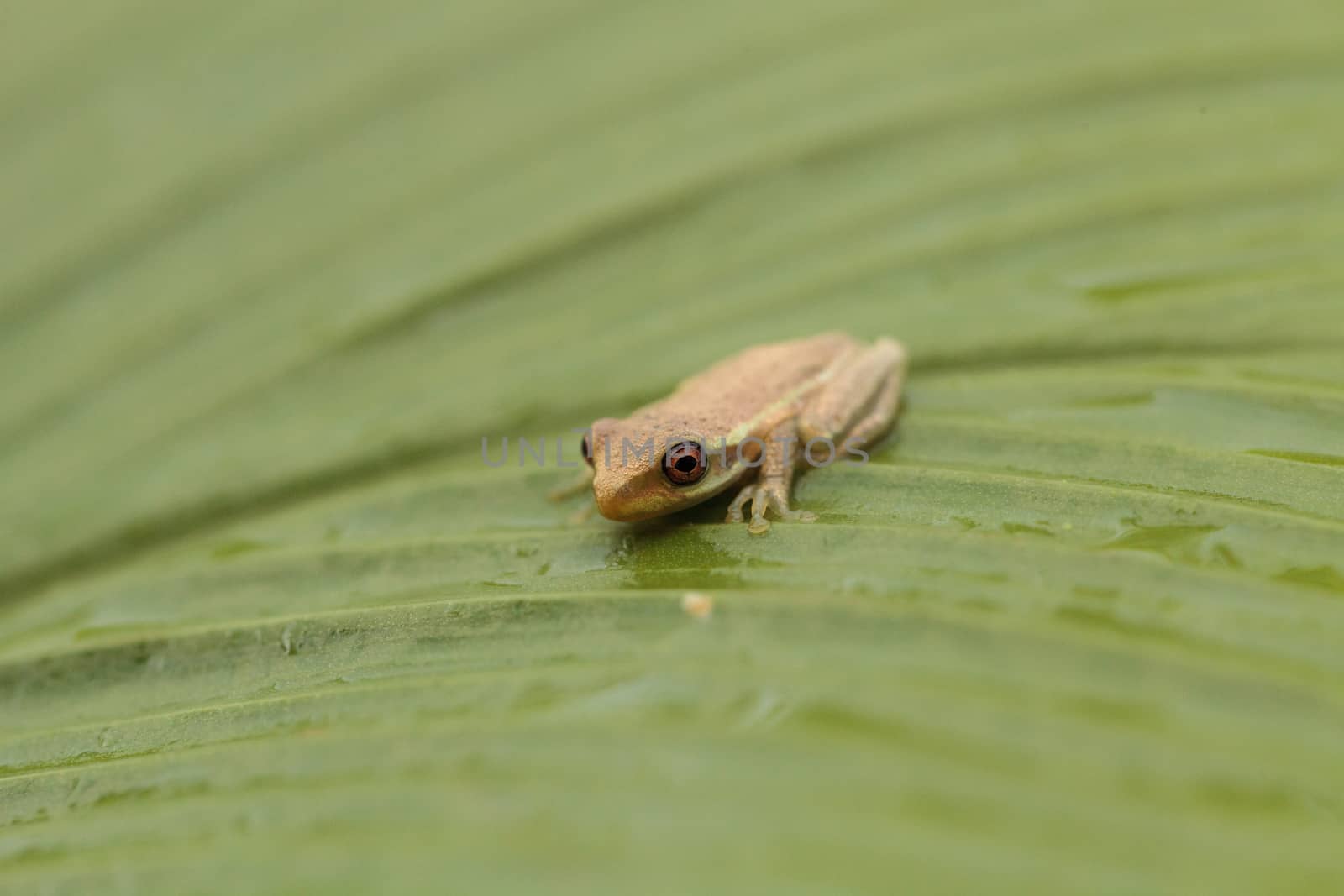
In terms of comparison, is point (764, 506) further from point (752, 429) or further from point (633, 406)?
point (633, 406)

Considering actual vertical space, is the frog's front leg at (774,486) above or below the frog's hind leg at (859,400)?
below

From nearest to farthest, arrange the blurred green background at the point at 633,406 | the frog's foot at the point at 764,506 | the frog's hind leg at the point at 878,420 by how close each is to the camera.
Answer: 1. the blurred green background at the point at 633,406
2. the frog's foot at the point at 764,506
3. the frog's hind leg at the point at 878,420

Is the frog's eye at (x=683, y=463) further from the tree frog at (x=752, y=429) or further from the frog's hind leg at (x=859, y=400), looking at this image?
the frog's hind leg at (x=859, y=400)

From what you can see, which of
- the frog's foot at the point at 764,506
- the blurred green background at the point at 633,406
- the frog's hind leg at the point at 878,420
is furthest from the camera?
the frog's hind leg at the point at 878,420

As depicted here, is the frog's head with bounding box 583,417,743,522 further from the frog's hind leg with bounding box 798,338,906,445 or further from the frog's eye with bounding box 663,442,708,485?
the frog's hind leg with bounding box 798,338,906,445

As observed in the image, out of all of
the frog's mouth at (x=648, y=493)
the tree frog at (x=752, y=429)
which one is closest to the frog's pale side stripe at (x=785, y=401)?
the tree frog at (x=752, y=429)

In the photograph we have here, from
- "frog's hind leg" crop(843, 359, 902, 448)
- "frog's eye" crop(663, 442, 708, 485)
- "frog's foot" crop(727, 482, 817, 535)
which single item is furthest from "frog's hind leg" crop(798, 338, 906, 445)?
"frog's eye" crop(663, 442, 708, 485)

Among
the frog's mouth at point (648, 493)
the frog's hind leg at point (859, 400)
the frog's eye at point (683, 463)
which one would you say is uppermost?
the frog's hind leg at point (859, 400)

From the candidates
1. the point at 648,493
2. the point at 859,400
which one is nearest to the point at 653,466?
the point at 648,493
